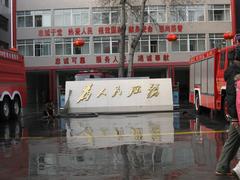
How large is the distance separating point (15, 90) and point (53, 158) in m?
13.1

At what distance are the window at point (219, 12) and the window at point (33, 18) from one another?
52.9 feet

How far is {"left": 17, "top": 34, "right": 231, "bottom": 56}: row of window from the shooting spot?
50062 millimetres

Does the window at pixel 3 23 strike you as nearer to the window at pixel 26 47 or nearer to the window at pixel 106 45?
the window at pixel 26 47

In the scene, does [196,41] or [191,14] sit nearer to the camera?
[196,41]

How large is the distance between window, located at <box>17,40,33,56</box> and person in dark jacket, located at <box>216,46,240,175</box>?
147 feet

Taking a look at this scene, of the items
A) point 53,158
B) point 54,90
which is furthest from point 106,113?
point 54,90

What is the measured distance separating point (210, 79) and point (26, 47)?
34.0m

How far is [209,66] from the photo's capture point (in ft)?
66.8

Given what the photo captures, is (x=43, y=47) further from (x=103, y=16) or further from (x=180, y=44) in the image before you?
(x=180, y=44)

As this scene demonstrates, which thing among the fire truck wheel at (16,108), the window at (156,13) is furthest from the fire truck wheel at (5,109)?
the window at (156,13)

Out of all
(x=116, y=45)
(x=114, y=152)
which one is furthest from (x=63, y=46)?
(x=114, y=152)

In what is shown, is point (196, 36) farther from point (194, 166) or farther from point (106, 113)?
point (194, 166)

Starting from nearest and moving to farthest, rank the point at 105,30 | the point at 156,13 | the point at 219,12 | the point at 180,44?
the point at 180,44 → the point at 105,30 → the point at 219,12 → the point at 156,13

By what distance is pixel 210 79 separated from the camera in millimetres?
20062
